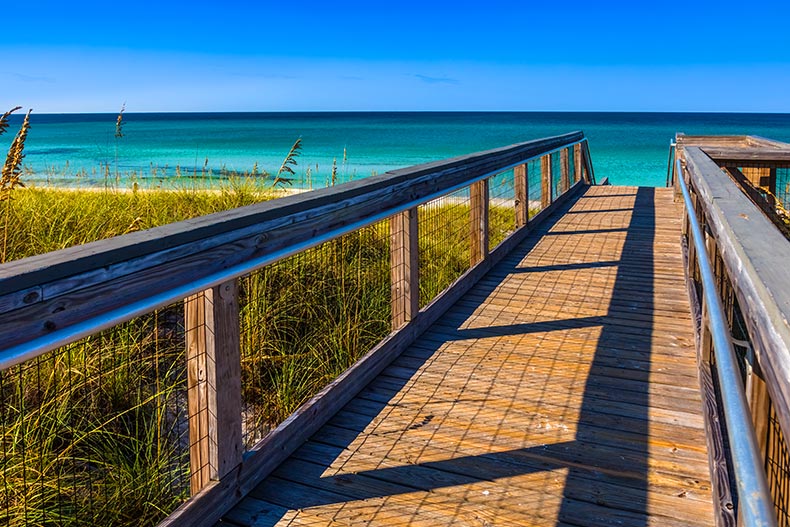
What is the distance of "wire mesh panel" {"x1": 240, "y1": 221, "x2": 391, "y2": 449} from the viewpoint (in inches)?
139

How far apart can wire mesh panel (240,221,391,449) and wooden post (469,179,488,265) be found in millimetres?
936

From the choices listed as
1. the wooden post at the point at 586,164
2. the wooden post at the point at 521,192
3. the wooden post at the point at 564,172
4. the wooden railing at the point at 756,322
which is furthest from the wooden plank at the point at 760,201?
the wooden post at the point at 586,164

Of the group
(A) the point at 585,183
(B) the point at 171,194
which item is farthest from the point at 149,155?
(B) the point at 171,194

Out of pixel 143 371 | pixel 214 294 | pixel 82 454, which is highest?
pixel 214 294

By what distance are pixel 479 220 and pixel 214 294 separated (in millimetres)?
3637

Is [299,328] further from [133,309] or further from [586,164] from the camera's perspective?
[586,164]

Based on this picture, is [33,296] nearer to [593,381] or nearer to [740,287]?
[740,287]

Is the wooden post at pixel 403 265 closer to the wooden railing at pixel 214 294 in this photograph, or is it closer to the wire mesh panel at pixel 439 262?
the wooden railing at pixel 214 294

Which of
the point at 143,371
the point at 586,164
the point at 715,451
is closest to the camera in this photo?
the point at 715,451

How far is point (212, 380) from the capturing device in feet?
7.23

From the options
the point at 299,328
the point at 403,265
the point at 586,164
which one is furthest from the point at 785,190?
the point at 586,164

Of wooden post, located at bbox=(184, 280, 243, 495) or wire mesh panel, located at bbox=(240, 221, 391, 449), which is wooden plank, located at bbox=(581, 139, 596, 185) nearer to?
wire mesh panel, located at bbox=(240, 221, 391, 449)

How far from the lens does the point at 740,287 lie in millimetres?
1390

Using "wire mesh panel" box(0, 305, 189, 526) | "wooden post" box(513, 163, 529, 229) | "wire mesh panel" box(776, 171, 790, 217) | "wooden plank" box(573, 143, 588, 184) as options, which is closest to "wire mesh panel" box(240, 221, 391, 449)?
"wire mesh panel" box(0, 305, 189, 526)
